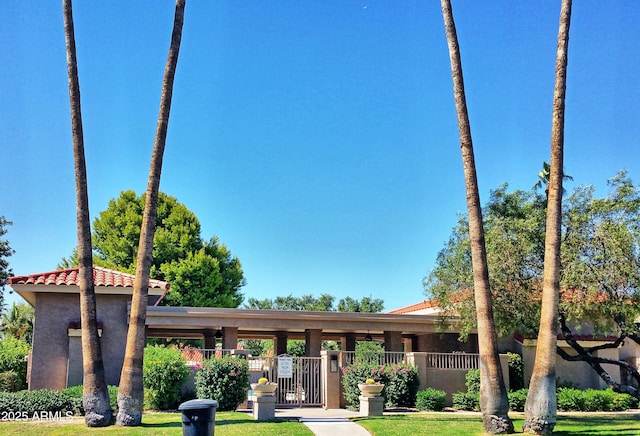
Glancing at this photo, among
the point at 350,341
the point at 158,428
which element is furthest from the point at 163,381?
the point at 350,341

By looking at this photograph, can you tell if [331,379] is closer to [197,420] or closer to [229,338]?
[229,338]

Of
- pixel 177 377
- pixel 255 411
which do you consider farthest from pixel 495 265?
pixel 177 377

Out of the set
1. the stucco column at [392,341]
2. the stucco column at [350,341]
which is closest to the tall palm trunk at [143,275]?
the stucco column at [392,341]

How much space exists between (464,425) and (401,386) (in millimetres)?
5484

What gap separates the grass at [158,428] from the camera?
1431 centimetres

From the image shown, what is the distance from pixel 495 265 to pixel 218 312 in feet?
32.8

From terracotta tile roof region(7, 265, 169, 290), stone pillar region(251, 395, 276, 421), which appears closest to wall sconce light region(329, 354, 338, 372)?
stone pillar region(251, 395, 276, 421)

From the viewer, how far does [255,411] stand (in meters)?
17.6

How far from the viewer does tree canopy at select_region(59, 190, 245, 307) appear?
42625mm

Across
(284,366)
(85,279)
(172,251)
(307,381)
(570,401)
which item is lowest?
(570,401)

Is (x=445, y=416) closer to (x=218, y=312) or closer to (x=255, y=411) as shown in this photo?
(x=255, y=411)

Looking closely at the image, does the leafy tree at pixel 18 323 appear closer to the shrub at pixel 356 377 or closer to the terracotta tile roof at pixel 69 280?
the terracotta tile roof at pixel 69 280

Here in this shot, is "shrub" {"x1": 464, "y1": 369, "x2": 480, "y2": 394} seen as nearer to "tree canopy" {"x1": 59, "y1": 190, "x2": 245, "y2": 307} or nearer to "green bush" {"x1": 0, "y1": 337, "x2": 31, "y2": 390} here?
"green bush" {"x1": 0, "y1": 337, "x2": 31, "y2": 390}

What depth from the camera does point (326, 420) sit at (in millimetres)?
17953
